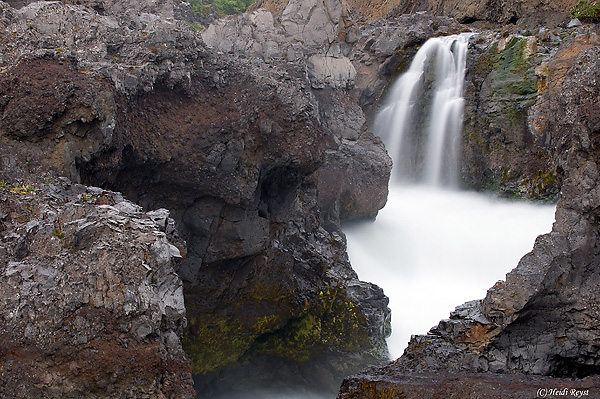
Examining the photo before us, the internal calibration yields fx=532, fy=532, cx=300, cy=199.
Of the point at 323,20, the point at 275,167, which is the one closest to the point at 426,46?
the point at 323,20

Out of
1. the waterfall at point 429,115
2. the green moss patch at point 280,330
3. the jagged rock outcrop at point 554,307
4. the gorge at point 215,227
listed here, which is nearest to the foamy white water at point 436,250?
the gorge at point 215,227

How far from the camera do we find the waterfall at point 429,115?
2594 centimetres

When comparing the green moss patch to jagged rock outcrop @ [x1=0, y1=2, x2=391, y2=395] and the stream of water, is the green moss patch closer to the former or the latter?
jagged rock outcrop @ [x1=0, y1=2, x2=391, y2=395]

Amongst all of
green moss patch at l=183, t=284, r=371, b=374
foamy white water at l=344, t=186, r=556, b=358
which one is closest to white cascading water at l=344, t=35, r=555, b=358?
foamy white water at l=344, t=186, r=556, b=358

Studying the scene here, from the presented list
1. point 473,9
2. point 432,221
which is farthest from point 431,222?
point 473,9

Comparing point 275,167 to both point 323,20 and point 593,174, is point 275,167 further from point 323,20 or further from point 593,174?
point 323,20

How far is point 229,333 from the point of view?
1472 centimetres

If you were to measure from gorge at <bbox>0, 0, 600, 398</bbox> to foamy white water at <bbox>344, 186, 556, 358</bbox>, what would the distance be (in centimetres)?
130

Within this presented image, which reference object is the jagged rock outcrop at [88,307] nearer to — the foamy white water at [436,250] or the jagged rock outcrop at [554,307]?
the jagged rock outcrop at [554,307]

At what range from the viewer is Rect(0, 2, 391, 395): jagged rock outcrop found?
10.3 metres
